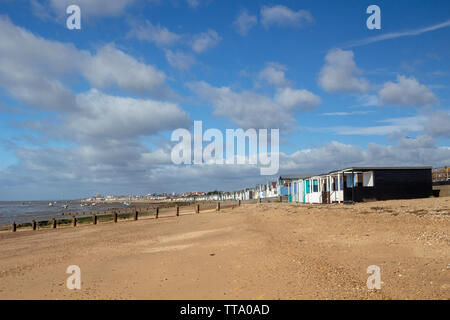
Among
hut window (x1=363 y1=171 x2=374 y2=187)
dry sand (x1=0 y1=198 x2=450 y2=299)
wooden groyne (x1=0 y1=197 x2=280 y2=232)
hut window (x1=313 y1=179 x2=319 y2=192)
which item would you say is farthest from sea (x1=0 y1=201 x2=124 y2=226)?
hut window (x1=363 y1=171 x2=374 y2=187)

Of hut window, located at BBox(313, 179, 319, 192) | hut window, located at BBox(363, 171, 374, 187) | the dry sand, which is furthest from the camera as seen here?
hut window, located at BBox(313, 179, 319, 192)

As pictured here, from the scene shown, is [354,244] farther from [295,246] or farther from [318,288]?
[318,288]

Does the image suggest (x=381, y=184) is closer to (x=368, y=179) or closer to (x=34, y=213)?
(x=368, y=179)

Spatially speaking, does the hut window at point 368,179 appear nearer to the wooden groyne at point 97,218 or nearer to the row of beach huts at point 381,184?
the row of beach huts at point 381,184

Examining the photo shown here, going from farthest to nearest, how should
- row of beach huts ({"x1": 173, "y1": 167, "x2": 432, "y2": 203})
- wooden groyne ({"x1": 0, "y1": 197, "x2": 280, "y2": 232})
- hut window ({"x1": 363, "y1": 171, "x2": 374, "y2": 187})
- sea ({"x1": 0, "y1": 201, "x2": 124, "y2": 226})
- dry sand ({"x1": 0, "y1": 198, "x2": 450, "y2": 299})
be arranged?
sea ({"x1": 0, "y1": 201, "x2": 124, "y2": 226}) → wooden groyne ({"x1": 0, "y1": 197, "x2": 280, "y2": 232}) → hut window ({"x1": 363, "y1": 171, "x2": 374, "y2": 187}) → row of beach huts ({"x1": 173, "y1": 167, "x2": 432, "y2": 203}) → dry sand ({"x1": 0, "y1": 198, "x2": 450, "y2": 299})

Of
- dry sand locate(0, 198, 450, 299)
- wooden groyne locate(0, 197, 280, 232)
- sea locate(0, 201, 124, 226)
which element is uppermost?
dry sand locate(0, 198, 450, 299)

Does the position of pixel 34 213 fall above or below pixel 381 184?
below

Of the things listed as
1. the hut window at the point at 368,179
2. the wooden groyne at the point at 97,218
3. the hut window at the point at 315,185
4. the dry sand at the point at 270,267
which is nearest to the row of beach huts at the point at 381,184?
the hut window at the point at 368,179

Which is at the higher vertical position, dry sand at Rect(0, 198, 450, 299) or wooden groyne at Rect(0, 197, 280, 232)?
dry sand at Rect(0, 198, 450, 299)

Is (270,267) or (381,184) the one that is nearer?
(270,267)

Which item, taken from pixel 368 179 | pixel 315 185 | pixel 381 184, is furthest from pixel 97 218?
pixel 381 184

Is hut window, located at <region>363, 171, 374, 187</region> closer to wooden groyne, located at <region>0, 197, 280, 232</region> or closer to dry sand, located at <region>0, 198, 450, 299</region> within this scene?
dry sand, located at <region>0, 198, 450, 299</region>

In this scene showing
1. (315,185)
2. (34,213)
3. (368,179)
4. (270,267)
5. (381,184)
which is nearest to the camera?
(270,267)
